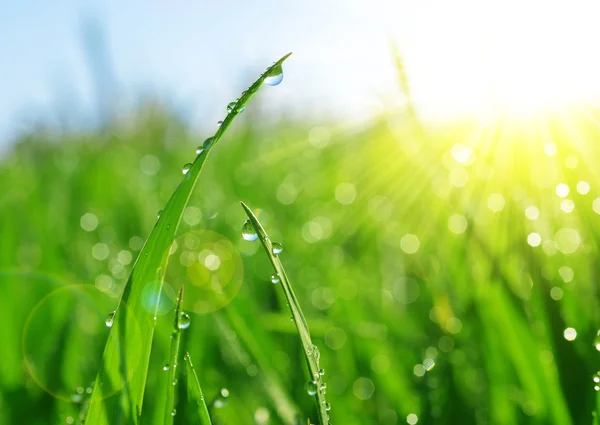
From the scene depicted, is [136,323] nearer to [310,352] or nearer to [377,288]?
[310,352]

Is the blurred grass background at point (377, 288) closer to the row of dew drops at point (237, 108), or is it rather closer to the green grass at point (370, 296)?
the green grass at point (370, 296)

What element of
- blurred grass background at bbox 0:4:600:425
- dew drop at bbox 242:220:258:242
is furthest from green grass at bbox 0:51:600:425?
dew drop at bbox 242:220:258:242

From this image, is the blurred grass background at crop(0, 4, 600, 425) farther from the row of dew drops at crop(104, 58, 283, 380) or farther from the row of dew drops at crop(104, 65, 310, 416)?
the row of dew drops at crop(104, 58, 283, 380)

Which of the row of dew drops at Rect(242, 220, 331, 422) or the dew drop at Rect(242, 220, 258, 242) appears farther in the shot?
the dew drop at Rect(242, 220, 258, 242)

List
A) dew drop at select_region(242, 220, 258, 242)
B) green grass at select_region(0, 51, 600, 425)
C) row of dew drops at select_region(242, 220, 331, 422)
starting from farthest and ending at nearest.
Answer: green grass at select_region(0, 51, 600, 425) → dew drop at select_region(242, 220, 258, 242) → row of dew drops at select_region(242, 220, 331, 422)

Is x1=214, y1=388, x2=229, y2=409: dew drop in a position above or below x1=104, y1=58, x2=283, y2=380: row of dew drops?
below

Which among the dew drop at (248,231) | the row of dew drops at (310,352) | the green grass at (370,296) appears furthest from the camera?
the green grass at (370,296)

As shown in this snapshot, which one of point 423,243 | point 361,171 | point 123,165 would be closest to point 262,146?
point 123,165

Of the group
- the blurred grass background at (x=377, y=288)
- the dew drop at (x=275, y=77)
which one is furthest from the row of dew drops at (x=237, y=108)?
the blurred grass background at (x=377, y=288)

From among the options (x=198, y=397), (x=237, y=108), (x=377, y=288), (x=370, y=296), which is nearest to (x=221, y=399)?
(x=198, y=397)
